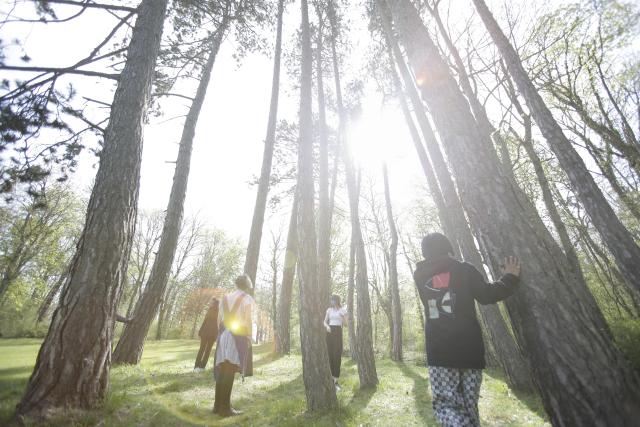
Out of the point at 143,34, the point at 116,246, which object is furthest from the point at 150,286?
the point at 143,34

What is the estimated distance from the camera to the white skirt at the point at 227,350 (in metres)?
4.38

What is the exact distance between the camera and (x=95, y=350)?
3773 mm

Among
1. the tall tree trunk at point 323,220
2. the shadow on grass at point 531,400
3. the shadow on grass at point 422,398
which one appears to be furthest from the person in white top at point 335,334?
the shadow on grass at point 531,400

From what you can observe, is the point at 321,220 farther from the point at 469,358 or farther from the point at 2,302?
the point at 2,302

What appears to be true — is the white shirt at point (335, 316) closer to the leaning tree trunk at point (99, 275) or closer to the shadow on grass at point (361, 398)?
the shadow on grass at point (361, 398)

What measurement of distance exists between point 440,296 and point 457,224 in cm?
563

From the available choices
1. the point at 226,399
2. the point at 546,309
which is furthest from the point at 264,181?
the point at 546,309

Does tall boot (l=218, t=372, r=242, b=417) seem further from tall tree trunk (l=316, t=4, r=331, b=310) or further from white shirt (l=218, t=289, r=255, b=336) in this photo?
tall tree trunk (l=316, t=4, r=331, b=310)

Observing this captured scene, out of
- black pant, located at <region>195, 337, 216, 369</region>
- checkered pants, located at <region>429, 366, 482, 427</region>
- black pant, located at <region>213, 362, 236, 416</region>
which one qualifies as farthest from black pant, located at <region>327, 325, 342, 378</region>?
checkered pants, located at <region>429, 366, 482, 427</region>

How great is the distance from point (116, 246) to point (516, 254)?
4.92 m

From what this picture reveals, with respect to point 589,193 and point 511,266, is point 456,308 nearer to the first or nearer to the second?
point 511,266

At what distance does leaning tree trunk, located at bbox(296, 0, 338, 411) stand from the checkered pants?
267 centimetres

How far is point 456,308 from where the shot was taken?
2580mm

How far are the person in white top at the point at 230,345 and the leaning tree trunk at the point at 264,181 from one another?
11.5 ft
